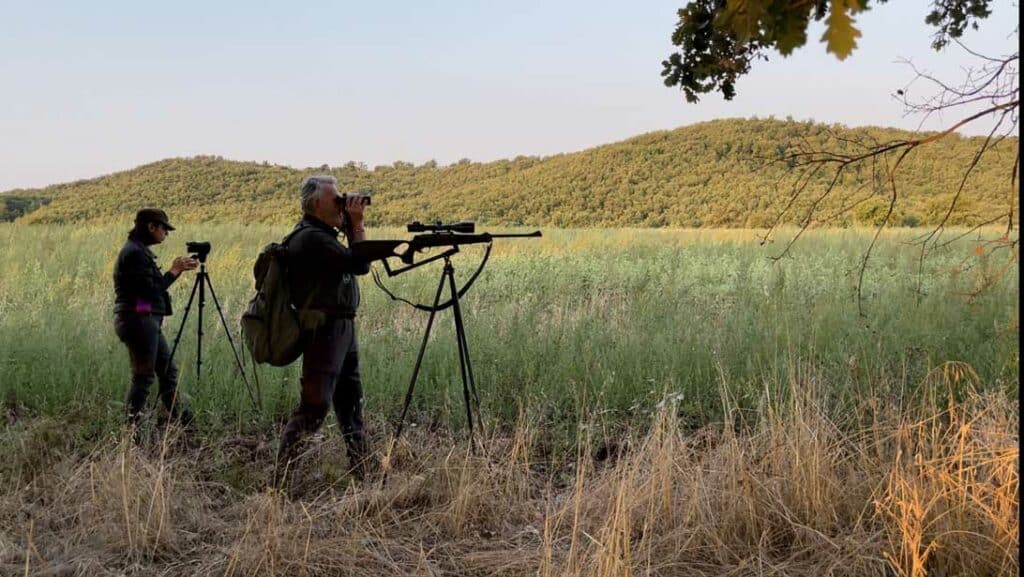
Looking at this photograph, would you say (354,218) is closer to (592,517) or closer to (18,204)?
(592,517)

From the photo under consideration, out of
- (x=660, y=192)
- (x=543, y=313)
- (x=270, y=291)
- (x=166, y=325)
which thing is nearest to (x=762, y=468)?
(x=270, y=291)

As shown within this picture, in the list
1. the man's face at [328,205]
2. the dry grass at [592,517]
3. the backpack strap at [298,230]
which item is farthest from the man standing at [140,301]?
the man's face at [328,205]

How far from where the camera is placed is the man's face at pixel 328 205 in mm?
3844

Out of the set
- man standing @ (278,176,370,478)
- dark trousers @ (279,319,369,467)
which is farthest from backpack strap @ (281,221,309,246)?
dark trousers @ (279,319,369,467)

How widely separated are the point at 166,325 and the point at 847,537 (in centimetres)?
681

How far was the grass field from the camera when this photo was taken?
301 centimetres

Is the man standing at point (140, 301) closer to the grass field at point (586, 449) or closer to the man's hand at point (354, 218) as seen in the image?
the grass field at point (586, 449)

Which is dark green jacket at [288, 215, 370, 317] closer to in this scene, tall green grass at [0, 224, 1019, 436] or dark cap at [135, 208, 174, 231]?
tall green grass at [0, 224, 1019, 436]

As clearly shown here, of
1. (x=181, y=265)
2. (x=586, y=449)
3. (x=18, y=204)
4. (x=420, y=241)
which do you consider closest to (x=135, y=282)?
(x=181, y=265)

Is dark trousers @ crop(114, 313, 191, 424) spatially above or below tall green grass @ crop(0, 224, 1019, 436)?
above

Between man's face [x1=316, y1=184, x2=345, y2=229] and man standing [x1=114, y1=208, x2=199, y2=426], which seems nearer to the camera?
man's face [x1=316, y1=184, x2=345, y2=229]

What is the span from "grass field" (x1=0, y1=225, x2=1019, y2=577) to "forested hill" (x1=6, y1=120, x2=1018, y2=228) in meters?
33.4

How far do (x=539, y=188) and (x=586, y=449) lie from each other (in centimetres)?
5486

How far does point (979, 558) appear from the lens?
2.67m
